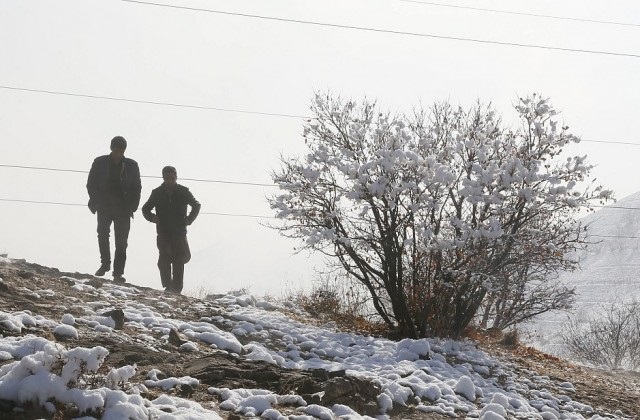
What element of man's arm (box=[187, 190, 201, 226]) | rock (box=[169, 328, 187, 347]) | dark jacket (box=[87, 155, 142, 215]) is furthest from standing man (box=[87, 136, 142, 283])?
rock (box=[169, 328, 187, 347])

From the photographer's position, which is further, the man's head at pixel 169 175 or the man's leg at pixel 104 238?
the man's head at pixel 169 175

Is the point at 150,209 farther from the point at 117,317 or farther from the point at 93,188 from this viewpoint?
the point at 117,317

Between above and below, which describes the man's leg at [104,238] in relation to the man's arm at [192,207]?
below

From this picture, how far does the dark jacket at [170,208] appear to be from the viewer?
35.0 feet

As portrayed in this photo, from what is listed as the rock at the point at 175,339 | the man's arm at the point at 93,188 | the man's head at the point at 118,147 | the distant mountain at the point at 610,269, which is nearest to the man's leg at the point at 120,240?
the man's arm at the point at 93,188

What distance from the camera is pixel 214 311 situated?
9133 millimetres

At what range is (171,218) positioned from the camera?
1070 cm

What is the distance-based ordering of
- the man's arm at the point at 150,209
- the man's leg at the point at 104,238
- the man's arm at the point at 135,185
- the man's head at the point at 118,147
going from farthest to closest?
the man's arm at the point at 150,209 → the man's arm at the point at 135,185 → the man's leg at the point at 104,238 → the man's head at the point at 118,147

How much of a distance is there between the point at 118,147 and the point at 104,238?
149cm

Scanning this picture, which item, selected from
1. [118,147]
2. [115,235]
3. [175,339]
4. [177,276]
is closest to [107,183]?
[118,147]

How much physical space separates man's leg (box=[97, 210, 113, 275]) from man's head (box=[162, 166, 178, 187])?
1.21 meters

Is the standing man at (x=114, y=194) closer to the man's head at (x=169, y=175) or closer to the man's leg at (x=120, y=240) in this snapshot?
the man's leg at (x=120, y=240)

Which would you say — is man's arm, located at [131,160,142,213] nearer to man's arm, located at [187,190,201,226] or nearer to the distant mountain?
man's arm, located at [187,190,201,226]

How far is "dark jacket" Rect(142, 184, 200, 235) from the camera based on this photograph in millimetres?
10664
